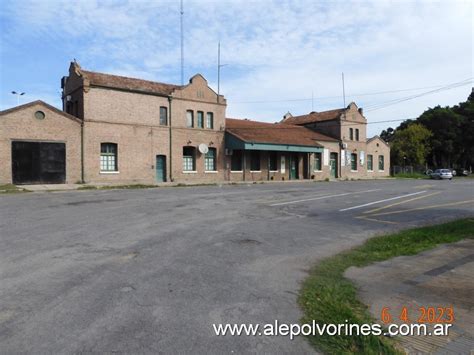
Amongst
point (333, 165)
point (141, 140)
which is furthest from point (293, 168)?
point (141, 140)

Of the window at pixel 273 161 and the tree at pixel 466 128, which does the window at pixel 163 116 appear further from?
the tree at pixel 466 128

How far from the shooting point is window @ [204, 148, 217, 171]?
1415 inches

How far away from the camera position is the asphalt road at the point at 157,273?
3.96 m

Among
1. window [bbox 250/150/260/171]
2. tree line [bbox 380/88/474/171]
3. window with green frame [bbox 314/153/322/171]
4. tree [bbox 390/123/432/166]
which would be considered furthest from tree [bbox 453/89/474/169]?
window [bbox 250/150/260/171]

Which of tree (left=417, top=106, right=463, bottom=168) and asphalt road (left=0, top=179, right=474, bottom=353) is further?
tree (left=417, top=106, right=463, bottom=168)

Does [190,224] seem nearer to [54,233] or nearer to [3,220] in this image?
[54,233]

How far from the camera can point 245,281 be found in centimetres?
586

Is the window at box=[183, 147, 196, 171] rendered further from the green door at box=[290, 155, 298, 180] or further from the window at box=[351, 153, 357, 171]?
the window at box=[351, 153, 357, 171]

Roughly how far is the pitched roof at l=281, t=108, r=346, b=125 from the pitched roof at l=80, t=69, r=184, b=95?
72.6ft

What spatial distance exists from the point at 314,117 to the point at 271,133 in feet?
43.8

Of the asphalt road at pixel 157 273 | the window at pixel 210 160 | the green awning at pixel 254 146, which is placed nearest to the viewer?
the asphalt road at pixel 157 273

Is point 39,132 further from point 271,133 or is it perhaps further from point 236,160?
point 271,133

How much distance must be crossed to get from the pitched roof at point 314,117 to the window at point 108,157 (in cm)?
2820

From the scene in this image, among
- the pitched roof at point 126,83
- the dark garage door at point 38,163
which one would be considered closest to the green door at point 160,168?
the pitched roof at point 126,83
